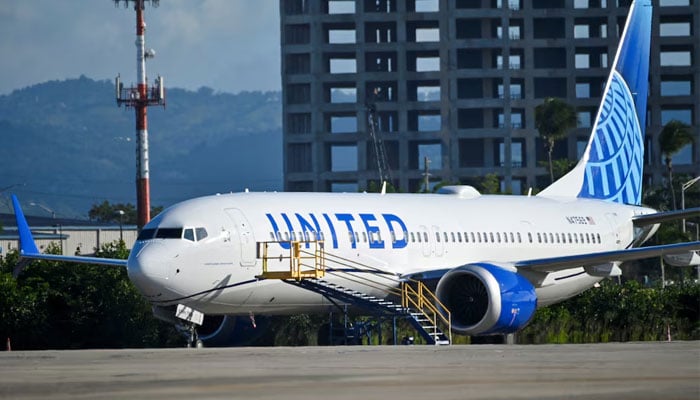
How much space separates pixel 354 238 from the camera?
33406 mm

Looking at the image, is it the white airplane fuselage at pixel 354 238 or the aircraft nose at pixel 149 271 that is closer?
the aircraft nose at pixel 149 271

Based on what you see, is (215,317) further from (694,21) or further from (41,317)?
(694,21)

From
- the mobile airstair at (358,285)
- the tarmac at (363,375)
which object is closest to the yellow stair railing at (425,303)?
the mobile airstair at (358,285)

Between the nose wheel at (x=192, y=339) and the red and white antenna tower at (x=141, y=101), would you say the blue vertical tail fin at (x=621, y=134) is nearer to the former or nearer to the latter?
the nose wheel at (x=192, y=339)

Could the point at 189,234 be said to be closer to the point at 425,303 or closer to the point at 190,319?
the point at 190,319

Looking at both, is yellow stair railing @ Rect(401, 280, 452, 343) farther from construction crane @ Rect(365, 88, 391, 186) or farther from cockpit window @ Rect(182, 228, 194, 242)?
construction crane @ Rect(365, 88, 391, 186)

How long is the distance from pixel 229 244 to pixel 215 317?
5.23m

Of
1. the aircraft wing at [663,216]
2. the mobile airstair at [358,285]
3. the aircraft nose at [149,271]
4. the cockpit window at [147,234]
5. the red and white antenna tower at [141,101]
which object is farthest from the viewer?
the red and white antenna tower at [141,101]

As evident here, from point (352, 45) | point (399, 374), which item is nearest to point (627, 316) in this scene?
point (399, 374)

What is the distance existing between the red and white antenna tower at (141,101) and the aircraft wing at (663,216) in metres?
33.3

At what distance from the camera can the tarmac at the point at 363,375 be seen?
14.0 metres

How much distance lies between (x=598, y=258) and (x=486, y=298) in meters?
3.07

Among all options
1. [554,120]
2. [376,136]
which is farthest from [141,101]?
[376,136]

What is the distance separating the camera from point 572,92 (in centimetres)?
13225
